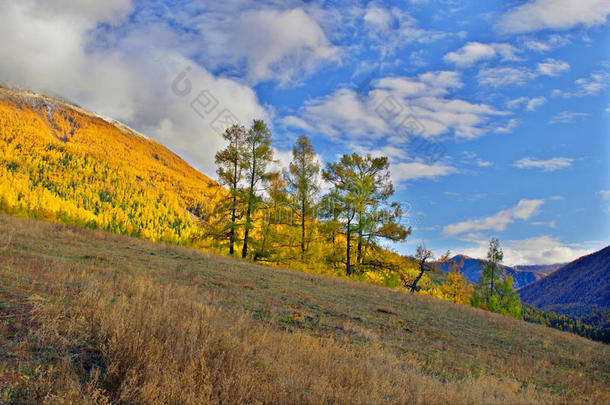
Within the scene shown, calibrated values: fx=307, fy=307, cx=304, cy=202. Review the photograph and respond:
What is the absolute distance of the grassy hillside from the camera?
10.2 feet

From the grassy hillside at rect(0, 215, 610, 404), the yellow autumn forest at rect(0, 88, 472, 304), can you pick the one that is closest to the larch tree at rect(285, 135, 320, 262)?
the yellow autumn forest at rect(0, 88, 472, 304)

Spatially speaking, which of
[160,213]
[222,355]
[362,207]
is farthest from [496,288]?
[160,213]

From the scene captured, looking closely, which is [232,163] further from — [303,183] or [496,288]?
[496,288]

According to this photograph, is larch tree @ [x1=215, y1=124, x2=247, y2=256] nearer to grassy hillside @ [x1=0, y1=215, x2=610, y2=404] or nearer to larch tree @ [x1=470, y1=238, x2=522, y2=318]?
grassy hillside @ [x1=0, y1=215, x2=610, y2=404]

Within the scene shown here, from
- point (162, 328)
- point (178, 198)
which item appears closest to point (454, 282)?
point (162, 328)

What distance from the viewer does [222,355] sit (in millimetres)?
3844

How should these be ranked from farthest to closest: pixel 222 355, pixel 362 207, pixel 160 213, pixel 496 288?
pixel 160 213 < pixel 496 288 < pixel 362 207 < pixel 222 355

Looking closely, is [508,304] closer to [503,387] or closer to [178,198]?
[503,387]

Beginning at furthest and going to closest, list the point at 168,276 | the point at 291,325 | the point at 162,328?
the point at 168,276
the point at 291,325
the point at 162,328

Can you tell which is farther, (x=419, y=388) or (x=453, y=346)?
(x=453, y=346)

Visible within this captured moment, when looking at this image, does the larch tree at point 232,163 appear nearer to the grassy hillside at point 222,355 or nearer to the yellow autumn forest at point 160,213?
the yellow autumn forest at point 160,213

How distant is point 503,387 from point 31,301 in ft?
24.7

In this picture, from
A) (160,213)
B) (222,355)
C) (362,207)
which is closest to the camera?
(222,355)

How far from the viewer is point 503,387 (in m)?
5.18
